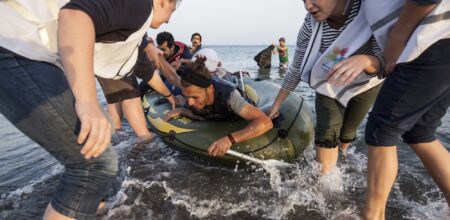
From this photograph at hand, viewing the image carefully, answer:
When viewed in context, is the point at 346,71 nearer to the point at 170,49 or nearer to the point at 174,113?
the point at 174,113

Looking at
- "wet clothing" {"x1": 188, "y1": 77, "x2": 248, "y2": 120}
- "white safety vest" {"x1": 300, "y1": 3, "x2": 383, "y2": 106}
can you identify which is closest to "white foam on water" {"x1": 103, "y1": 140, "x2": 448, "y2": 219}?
"wet clothing" {"x1": 188, "y1": 77, "x2": 248, "y2": 120}

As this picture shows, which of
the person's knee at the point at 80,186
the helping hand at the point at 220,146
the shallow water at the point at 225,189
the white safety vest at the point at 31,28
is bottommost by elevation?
the shallow water at the point at 225,189

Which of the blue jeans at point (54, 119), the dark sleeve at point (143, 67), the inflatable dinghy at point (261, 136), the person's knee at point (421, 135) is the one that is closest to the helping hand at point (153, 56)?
the inflatable dinghy at point (261, 136)

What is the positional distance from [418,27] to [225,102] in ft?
7.22

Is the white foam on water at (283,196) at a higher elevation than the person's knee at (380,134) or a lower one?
lower

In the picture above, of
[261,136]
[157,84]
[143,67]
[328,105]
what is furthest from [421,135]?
[157,84]

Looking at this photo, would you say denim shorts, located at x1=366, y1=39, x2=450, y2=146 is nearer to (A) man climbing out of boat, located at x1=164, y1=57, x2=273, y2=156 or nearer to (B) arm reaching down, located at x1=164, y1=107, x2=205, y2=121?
(A) man climbing out of boat, located at x1=164, y1=57, x2=273, y2=156

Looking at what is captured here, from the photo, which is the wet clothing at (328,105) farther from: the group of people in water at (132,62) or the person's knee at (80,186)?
the person's knee at (80,186)

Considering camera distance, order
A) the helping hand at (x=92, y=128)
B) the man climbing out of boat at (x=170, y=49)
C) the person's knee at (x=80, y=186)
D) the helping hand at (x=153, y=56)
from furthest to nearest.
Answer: the man climbing out of boat at (x=170, y=49) → the helping hand at (x=153, y=56) → the person's knee at (x=80, y=186) → the helping hand at (x=92, y=128)

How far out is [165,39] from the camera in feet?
21.4

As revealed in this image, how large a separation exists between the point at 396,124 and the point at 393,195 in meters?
1.65

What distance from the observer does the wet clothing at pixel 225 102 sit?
11.6 feet

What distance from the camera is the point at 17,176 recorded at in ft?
13.0

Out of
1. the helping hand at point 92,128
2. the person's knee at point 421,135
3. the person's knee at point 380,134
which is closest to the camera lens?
the helping hand at point 92,128
